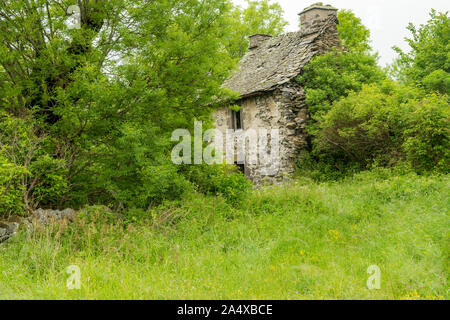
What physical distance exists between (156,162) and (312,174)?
8.12 m

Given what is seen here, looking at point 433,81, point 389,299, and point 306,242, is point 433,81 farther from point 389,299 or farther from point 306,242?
point 389,299

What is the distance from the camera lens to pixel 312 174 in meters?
14.8

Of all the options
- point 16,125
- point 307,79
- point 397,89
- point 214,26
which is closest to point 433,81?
point 397,89

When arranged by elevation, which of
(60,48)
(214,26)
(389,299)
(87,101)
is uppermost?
(214,26)

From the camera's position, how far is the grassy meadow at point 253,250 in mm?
4973

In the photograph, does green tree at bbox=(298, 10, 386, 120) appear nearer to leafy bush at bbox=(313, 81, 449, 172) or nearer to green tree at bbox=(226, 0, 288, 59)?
leafy bush at bbox=(313, 81, 449, 172)

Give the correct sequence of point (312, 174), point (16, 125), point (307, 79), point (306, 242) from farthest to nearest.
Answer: point (307, 79)
point (312, 174)
point (16, 125)
point (306, 242)

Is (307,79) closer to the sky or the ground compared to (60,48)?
closer to the sky

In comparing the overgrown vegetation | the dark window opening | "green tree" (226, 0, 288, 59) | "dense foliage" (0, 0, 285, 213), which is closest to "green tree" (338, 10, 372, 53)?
"green tree" (226, 0, 288, 59)

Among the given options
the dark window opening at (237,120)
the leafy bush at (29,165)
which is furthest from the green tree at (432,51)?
the leafy bush at (29,165)

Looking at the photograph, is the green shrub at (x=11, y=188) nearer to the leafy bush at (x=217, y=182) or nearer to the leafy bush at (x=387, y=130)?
the leafy bush at (x=217, y=182)

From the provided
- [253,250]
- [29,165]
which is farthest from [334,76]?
[29,165]

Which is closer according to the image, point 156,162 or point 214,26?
point 156,162

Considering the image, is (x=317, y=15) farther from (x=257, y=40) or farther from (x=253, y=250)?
(x=253, y=250)
